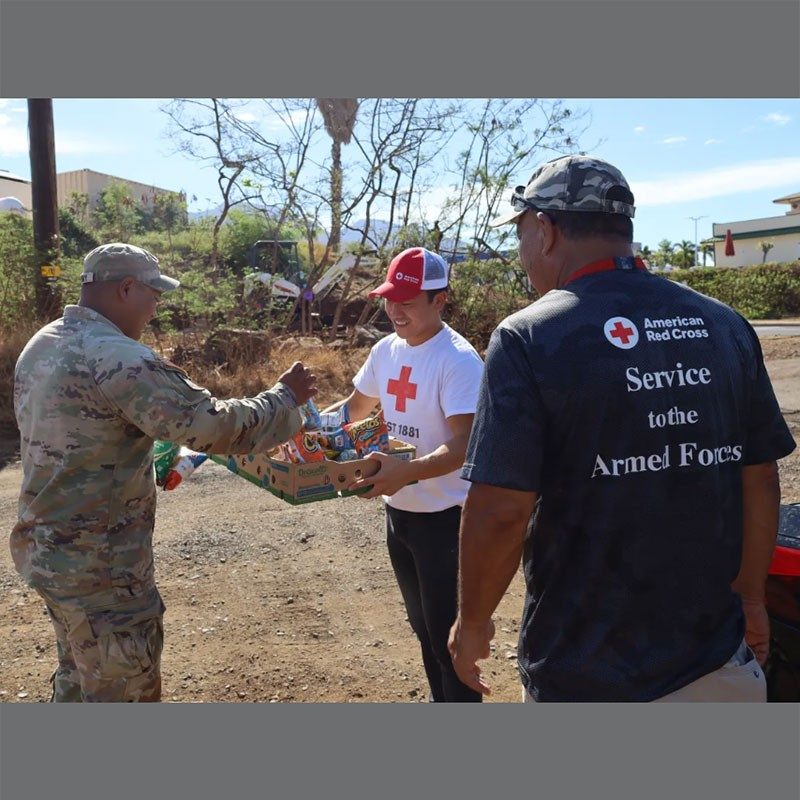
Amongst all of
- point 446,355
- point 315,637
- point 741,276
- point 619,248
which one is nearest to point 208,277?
point 315,637

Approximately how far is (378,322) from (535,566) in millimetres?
12382

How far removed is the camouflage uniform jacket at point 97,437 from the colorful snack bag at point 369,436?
38 cm

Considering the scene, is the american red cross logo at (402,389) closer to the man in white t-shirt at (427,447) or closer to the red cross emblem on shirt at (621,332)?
the man in white t-shirt at (427,447)

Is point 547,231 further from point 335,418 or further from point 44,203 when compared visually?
point 44,203

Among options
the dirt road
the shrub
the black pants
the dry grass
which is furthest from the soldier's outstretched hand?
the shrub

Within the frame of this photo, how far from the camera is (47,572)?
9.46 feet

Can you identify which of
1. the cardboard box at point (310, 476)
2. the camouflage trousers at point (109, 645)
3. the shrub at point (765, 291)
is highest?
the shrub at point (765, 291)

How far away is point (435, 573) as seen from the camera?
3211 millimetres

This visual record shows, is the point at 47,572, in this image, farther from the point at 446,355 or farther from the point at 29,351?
the point at 446,355

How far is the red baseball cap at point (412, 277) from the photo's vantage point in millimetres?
3398

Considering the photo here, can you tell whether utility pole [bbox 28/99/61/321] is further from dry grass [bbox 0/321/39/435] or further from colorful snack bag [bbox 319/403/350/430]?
colorful snack bag [bbox 319/403/350/430]

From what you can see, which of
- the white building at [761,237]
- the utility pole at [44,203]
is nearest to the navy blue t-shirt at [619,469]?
the utility pole at [44,203]

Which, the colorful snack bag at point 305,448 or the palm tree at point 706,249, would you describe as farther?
the palm tree at point 706,249

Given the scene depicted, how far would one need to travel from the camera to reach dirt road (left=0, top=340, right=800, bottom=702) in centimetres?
421
